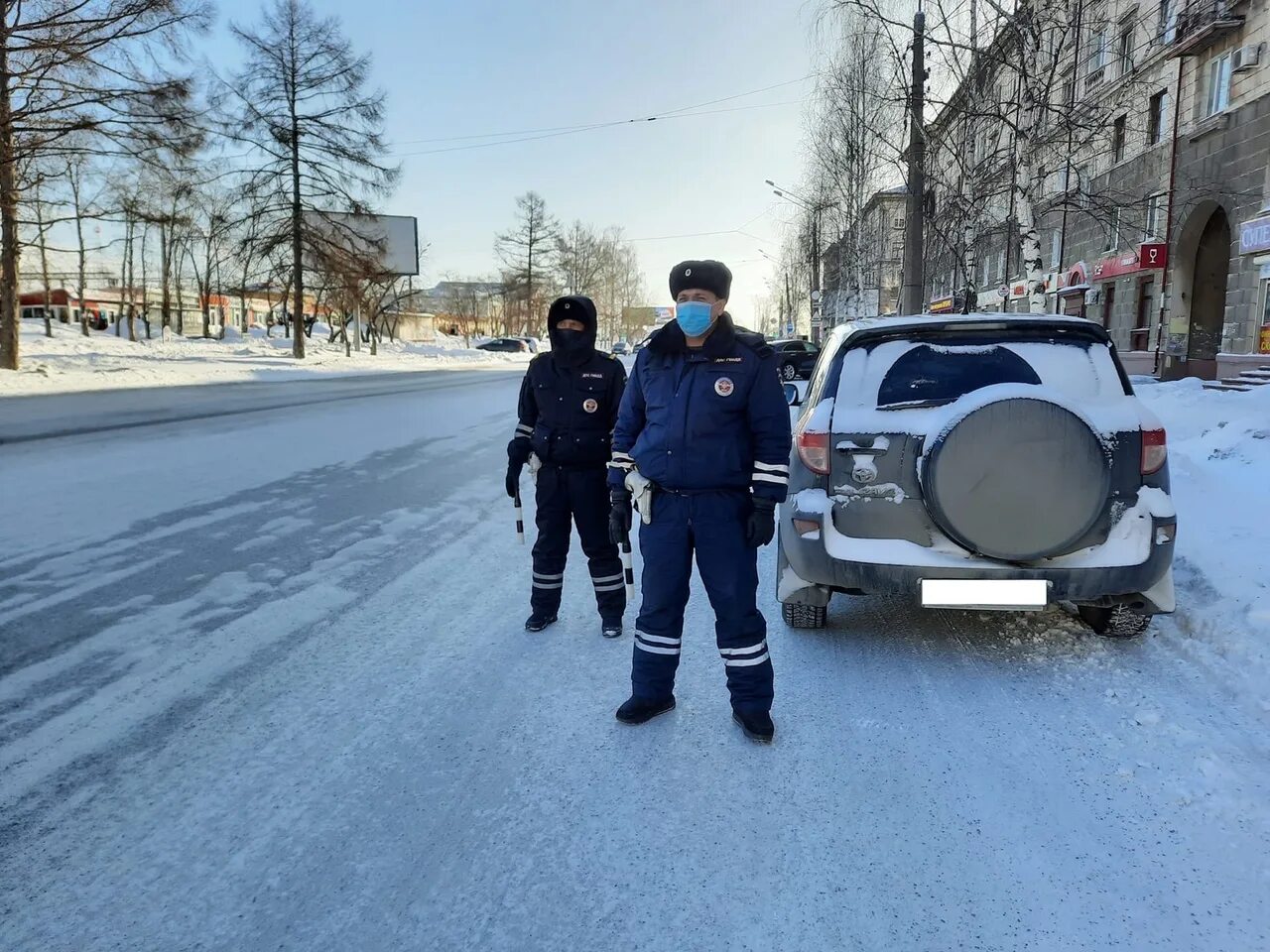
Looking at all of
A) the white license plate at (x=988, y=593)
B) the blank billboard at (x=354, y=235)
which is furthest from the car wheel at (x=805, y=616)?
the blank billboard at (x=354, y=235)

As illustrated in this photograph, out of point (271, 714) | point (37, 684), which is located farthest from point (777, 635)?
point (37, 684)

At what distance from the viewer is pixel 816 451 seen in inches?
149

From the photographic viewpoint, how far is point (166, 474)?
802 cm

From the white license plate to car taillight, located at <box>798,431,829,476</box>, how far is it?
0.69m

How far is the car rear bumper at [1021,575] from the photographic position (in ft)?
11.6

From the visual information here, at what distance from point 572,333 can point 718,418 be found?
134 centimetres

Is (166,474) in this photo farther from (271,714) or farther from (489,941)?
(489,941)

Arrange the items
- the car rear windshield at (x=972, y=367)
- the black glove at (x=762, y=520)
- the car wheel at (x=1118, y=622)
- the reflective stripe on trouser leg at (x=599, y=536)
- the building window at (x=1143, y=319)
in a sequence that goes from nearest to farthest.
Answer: the black glove at (x=762, y=520) → the car rear windshield at (x=972, y=367) → the car wheel at (x=1118, y=622) → the reflective stripe on trouser leg at (x=599, y=536) → the building window at (x=1143, y=319)

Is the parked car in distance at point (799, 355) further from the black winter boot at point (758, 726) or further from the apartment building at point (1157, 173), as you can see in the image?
the black winter boot at point (758, 726)

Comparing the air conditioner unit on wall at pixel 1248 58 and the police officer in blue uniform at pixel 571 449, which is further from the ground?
the air conditioner unit on wall at pixel 1248 58

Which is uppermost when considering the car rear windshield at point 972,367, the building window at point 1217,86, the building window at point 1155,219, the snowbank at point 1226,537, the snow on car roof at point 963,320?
the building window at point 1217,86

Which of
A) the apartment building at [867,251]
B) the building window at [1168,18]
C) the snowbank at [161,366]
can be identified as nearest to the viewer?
the snowbank at [161,366]

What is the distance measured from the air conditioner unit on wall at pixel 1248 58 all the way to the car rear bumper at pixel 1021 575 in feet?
64.7

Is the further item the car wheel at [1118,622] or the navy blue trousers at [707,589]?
the car wheel at [1118,622]
